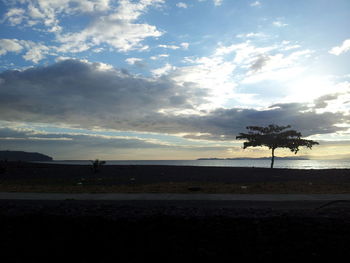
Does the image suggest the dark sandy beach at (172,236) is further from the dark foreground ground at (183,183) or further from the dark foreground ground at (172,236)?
the dark foreground ground at (183,183)

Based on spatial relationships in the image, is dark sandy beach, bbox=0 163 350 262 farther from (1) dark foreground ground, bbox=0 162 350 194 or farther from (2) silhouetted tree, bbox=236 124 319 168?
(2) silhouetted tree, bbox=236 124 319 168

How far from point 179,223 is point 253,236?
69.1 inches

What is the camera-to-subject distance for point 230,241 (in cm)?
563

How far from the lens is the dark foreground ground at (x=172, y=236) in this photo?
5004 millimetres

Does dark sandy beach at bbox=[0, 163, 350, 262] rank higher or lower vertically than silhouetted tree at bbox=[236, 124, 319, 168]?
lower

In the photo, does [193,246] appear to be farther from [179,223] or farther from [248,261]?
[179,223]

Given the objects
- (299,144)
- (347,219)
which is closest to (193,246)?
(347,219)

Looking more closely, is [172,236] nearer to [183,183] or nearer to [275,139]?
[183,183]

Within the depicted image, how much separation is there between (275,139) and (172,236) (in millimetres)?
29089

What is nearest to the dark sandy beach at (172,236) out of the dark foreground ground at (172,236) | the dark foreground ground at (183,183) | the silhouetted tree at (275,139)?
the dark foreground ground at (172,236)

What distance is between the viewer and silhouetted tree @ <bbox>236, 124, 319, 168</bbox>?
32906mm

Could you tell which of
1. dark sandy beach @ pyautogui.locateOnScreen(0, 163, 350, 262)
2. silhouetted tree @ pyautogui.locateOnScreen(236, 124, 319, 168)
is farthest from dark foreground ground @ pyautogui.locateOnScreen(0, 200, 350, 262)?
silhouetted tree @ pyautogui.locateOnScreen(236, 124, 319, 168)

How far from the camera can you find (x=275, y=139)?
108 ft

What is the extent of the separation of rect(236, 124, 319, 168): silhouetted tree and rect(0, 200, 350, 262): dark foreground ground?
83.7 feet
